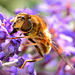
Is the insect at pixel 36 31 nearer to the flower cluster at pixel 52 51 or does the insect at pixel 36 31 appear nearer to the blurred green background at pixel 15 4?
the flower cluster at pixel 52 51

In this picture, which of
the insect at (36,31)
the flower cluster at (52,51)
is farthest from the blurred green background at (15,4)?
the insect at (36,31)

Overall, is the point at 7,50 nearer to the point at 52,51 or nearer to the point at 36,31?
the point at 36,31

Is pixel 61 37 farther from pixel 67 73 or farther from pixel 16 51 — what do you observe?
pixel 16 51

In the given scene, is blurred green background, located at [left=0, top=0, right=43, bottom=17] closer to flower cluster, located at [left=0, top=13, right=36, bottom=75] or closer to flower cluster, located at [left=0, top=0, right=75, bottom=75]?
flower cluster, located at [left=0, top=0, right=75, bottom=75]

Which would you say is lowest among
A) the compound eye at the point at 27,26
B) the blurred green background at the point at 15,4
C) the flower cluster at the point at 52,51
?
the flower cluster at the point at 52,51

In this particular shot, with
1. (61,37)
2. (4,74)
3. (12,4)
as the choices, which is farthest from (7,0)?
(4,74)
